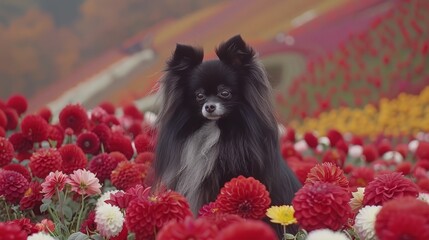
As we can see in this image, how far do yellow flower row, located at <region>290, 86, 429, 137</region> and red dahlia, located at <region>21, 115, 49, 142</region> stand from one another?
4.66 m

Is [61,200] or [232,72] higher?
[232,72]

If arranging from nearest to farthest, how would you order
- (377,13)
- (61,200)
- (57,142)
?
(61,200), (57,142), (377,13)

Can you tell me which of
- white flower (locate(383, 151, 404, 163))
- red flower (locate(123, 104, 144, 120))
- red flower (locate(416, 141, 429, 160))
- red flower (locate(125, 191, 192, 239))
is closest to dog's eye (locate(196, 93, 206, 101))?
red flower (locate(125, 191, 192, 239))

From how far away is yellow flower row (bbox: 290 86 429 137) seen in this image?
Result: 7.27 meters

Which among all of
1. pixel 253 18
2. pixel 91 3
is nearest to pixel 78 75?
pixel 91 3

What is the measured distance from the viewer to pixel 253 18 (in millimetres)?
10352

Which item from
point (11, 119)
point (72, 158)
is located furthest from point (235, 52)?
point (11, 119)

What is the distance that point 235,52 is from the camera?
3109mm

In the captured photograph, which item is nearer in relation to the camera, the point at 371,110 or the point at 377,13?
the point at 371,110

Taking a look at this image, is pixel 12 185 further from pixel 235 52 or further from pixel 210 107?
pixel 235 52

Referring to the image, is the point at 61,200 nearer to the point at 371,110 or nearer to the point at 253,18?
the point at 371,110

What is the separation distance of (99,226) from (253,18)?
8549 millimetres

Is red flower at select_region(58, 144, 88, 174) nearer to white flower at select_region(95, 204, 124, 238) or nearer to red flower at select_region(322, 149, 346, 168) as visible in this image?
white flower at select_region(95, 204, 124, 238)

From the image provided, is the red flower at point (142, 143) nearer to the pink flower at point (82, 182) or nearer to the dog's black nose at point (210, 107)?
the dog's black nose at point (210, 107)
